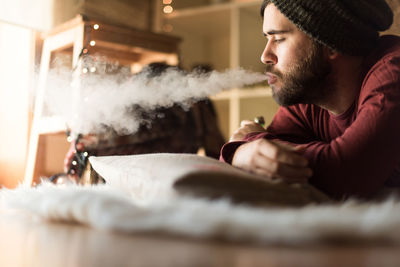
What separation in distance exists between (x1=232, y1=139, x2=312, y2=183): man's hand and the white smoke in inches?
32.3

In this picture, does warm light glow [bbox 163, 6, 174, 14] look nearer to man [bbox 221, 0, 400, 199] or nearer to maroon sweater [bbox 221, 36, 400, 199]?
man [bbox 221, 0, 400, 199]

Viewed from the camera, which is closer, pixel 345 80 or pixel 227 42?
pixel 345 80

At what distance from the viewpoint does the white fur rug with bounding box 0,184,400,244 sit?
57 cm

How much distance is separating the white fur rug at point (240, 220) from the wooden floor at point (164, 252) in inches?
0.5

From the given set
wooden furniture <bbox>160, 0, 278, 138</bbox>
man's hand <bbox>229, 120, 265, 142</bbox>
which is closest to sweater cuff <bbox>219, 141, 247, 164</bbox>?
man's hand <bbox>229, 120, 265, 142</bbox>

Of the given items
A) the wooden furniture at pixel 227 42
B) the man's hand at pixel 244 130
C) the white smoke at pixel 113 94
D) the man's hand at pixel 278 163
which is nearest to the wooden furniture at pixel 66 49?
the white smoke at pixel 113 94

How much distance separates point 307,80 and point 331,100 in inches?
3.3

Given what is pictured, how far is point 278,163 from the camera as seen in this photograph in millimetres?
776

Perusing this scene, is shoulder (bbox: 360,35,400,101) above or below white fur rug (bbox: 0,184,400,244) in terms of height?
above

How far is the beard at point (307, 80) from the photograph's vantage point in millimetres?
1107

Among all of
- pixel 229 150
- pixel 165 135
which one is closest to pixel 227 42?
pixel 165 135

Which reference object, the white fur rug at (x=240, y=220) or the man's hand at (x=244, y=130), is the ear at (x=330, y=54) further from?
the white fur rug at (x=240, y=220)

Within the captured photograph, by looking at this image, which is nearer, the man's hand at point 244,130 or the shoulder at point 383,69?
the shoulder at point 383,69

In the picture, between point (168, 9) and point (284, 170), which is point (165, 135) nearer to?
point (284, 170)
